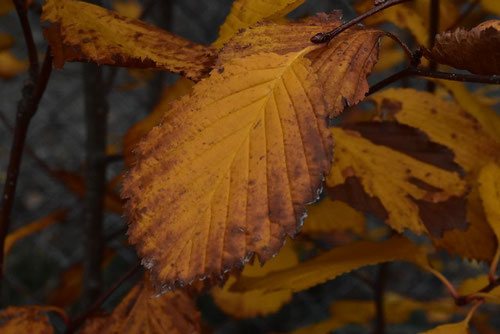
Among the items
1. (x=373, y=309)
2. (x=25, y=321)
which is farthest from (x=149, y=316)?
(x=373, y=309)

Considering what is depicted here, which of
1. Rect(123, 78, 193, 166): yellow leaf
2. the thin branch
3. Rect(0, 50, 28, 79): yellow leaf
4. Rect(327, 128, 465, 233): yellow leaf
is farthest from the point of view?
Rect(0, 50, 28, 79): yellow leaf

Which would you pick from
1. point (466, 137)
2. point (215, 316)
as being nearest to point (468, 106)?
point (466, 137)

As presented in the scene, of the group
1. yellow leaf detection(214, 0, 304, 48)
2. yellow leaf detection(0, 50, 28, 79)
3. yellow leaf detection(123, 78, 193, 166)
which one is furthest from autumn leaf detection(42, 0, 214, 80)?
yellow leaf detection(0, 50, 28, 79)

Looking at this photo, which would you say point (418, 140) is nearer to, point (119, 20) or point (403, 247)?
point (403, 247)

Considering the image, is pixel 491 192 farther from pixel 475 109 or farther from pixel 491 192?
pixel 475 109

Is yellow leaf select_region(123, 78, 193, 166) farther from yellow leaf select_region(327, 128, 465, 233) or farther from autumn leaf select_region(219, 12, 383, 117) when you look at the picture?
autumn leaf select_region(219, 12, 383, 117)

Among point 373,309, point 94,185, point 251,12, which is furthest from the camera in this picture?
point 373,309
